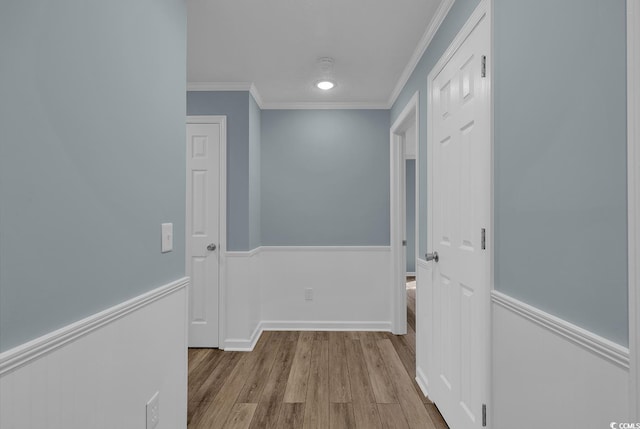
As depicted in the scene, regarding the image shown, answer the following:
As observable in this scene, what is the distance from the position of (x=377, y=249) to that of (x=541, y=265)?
276 centimetres

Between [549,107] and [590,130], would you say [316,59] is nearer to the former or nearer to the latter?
[549,107]

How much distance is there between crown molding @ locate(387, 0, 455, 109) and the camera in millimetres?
2039

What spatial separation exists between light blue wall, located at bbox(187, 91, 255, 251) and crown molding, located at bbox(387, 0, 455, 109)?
4.78 feet

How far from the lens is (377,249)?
3895mm

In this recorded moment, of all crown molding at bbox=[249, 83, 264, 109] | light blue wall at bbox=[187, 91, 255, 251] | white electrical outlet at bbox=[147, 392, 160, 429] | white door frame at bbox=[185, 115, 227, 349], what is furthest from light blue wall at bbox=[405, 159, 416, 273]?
white electrical outlet at bbox=[147, 392, 160, 429]

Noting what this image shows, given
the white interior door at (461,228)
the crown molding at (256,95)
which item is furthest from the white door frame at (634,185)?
the crown molding at (256,95)

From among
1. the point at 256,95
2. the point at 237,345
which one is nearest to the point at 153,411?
the point at 237,345

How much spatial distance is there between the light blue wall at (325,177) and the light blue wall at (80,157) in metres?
2.32

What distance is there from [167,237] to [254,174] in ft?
6.83

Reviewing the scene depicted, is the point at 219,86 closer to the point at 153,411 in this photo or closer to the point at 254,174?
the point at 254,174

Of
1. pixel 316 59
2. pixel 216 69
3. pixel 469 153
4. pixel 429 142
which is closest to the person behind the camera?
pixel 469 153

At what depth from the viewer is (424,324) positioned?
8.30ft

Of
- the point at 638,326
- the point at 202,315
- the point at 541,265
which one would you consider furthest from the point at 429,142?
the point at 202,315

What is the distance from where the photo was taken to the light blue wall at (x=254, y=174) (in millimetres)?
3412
